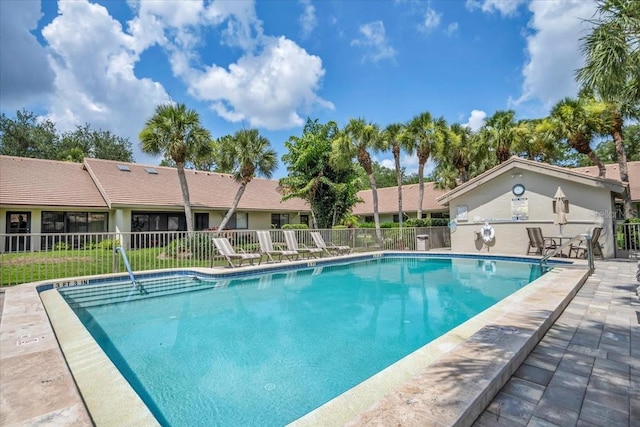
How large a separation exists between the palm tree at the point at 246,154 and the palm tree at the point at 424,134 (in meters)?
7.88

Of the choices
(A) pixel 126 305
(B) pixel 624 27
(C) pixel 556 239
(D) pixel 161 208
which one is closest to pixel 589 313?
(B) pixel 624 27

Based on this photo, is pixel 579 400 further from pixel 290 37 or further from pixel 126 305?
pixel 290 37

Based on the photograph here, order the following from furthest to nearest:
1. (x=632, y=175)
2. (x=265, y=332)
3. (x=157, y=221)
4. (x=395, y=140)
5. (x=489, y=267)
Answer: (x=632, y=175) → (x=157, y=221) → (x=395, y=140) → (x=489, y=267) → (x=265, y=332)

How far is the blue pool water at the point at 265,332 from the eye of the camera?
345 cm

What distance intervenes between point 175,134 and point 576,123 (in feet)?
64.2

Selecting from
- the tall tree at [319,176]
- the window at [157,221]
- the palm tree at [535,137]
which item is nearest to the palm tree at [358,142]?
the tall tree at [319,176]

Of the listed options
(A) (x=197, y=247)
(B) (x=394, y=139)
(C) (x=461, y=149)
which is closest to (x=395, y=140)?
(B) (x=394, y=139)

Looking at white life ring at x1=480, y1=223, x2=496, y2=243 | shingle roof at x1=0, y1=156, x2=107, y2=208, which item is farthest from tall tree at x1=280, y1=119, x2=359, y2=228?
shingle roof at x1=0, y1=156, x2=107, y2=208

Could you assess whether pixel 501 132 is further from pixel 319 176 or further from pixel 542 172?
pixel 319 176

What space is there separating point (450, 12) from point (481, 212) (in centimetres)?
892

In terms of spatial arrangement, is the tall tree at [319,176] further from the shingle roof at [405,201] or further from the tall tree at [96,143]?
the tall tree at [96,143]

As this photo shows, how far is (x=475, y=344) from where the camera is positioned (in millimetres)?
3393

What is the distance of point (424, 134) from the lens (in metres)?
18.4

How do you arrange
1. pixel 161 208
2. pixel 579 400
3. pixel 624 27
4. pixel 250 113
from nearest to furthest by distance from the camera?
pixel 579 400, pixel 624 27, pixel 161 208, pixel 250 113
